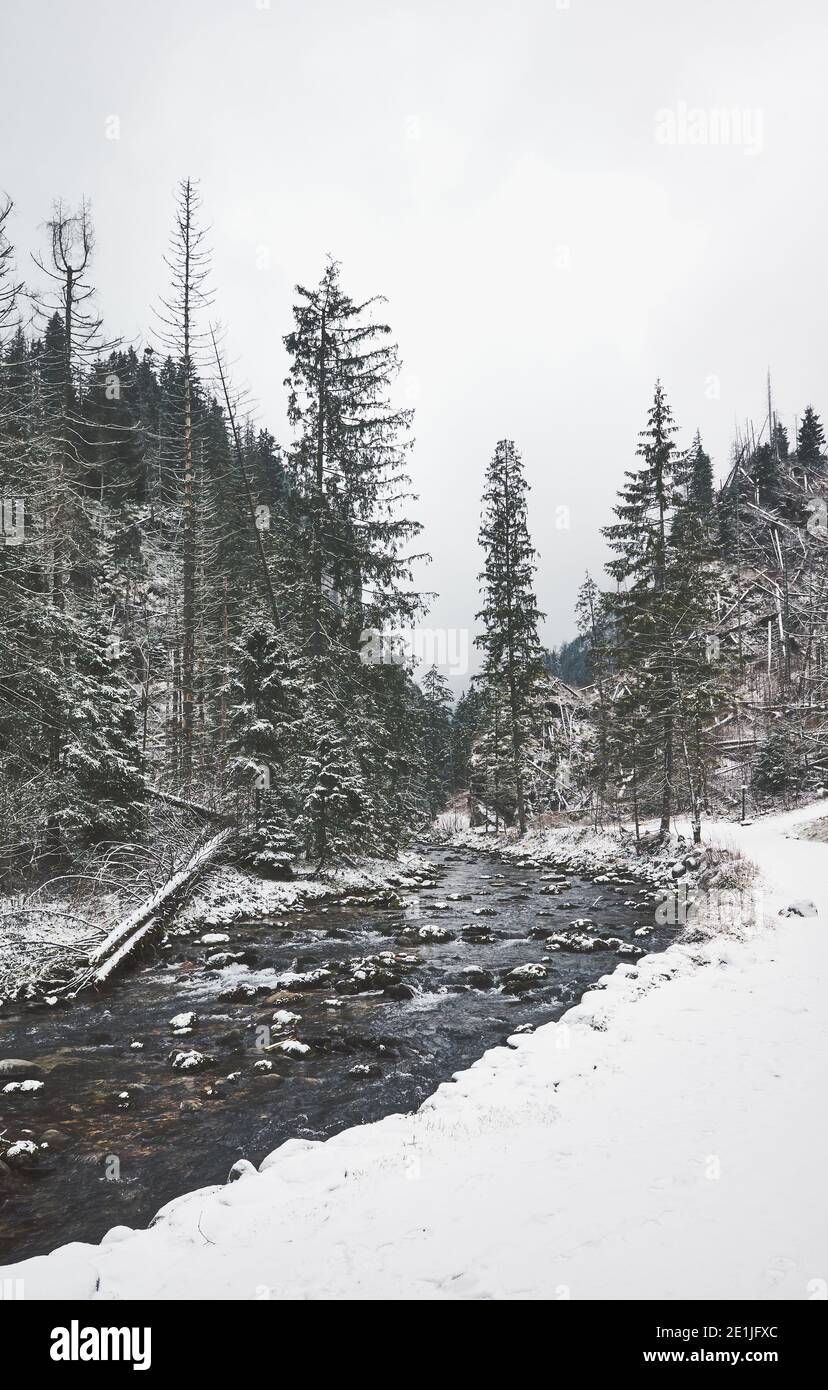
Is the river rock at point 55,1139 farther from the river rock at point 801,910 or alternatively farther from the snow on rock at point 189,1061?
the river rock at point 801,910

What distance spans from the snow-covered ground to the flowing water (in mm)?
868

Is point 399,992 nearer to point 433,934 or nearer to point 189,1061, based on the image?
point 189,1061

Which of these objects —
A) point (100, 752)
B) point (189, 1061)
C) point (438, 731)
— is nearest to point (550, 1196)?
point (189, 1061)

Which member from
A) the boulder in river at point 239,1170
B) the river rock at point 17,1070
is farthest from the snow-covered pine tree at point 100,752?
the boulder in river at point 239,1170

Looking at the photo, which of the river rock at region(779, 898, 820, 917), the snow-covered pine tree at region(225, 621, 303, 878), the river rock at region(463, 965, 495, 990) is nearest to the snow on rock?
the river rock at region(463, 965, 495, 990)

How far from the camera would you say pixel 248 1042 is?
8.27m

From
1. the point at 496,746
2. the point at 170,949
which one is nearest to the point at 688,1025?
the point at 170,949

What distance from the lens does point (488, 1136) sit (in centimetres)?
516

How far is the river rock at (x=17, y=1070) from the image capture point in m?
7.26

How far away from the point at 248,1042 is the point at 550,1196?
17.7ft

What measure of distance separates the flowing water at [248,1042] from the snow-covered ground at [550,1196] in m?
0.87
